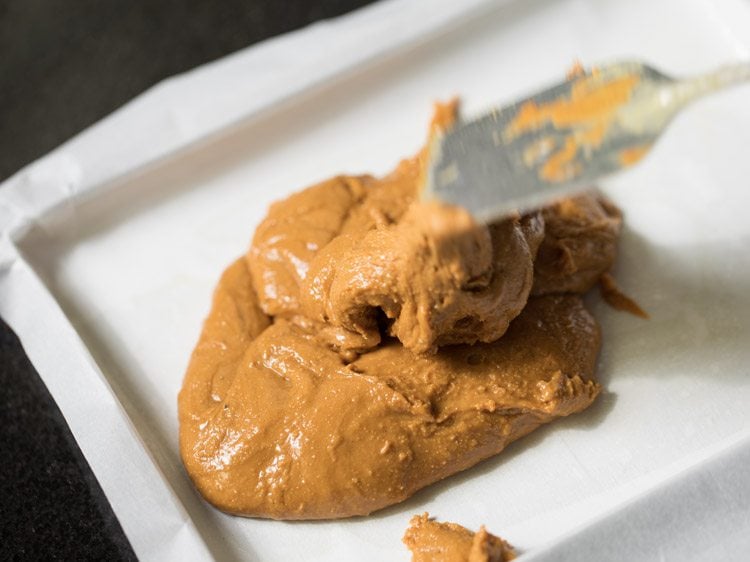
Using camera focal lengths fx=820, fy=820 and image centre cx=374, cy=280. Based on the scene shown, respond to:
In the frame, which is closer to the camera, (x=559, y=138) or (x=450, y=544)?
(x=559, y=138)

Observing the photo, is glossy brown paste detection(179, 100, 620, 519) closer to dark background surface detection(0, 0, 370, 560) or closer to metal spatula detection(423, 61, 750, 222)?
metal spatula detection(423, 61, 750, 222)

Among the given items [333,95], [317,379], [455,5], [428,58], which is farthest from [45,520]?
[455,5]

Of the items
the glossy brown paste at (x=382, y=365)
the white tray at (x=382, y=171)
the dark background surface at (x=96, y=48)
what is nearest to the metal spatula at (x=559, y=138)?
the glossy brown paste at (x=382, y=365)

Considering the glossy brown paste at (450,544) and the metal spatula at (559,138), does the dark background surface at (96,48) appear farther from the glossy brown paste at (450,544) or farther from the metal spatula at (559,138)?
the glossy brown paste at (450,544)

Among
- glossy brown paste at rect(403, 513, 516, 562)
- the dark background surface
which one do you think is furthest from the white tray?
the dark background surface

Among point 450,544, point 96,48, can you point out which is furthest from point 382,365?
point 96,48

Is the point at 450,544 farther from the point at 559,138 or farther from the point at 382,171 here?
the point at 382,171
